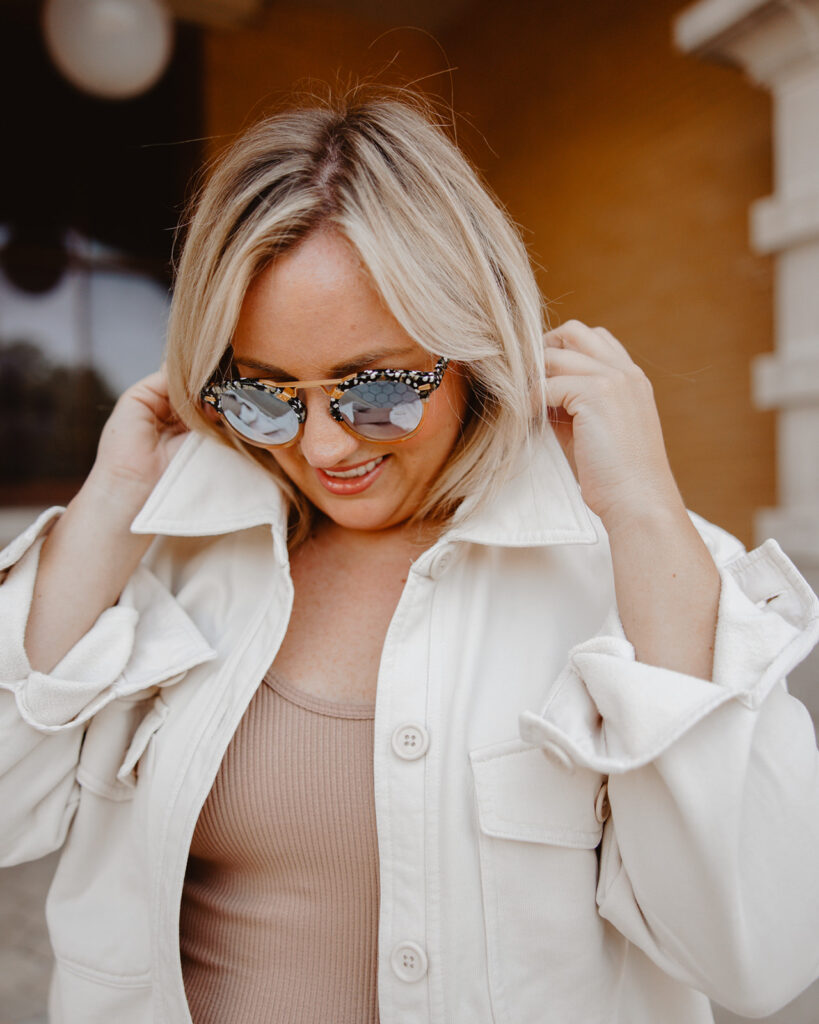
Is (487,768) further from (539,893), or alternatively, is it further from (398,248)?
(398,248)

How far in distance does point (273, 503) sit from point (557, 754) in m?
0.68

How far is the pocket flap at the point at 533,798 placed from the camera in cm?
108

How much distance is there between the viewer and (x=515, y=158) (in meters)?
5.04

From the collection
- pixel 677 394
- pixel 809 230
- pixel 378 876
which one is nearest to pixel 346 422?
pixel 378 876

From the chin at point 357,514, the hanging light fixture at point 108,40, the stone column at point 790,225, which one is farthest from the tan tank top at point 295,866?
the hanging light fixture at point 108,40

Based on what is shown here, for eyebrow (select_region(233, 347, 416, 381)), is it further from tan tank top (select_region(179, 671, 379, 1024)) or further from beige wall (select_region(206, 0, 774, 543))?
beige wall (select_region(206, 0, 774, 543))

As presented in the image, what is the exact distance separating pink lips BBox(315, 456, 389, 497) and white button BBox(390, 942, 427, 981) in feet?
2.19

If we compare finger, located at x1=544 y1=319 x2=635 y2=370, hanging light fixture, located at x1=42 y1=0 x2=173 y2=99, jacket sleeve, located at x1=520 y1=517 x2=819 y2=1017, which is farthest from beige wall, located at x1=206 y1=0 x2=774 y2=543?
jacket sleeve, located at x1=520 y1=517 x2=819 y2=1017

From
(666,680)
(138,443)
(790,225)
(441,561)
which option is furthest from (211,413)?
(790,225)

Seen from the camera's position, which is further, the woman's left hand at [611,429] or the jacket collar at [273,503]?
the jacket collar at [273,503]

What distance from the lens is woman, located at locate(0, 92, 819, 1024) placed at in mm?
1001

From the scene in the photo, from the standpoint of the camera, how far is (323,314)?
116 centimetres

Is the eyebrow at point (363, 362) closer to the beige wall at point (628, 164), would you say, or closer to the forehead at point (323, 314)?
the forehead at point (323, 314)

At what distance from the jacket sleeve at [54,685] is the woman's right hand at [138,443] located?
0.13 m
